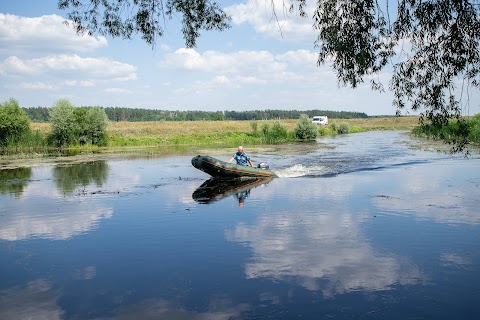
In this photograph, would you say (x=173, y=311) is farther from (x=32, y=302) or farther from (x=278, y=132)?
(x=278, y=132)

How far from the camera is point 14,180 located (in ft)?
81.5

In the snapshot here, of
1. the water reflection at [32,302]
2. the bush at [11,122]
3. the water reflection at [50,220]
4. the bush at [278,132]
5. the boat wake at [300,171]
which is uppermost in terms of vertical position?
the bush at [11,122]

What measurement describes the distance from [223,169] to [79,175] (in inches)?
397

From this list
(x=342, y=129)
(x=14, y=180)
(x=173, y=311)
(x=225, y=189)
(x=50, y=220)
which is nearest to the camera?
(x=173, y=311)

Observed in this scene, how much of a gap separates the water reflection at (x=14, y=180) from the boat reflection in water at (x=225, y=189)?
28.2 ft

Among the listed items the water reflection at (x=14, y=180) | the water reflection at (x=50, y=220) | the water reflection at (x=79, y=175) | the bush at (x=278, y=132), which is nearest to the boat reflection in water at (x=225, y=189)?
the water reflection at (x=50, y=220)

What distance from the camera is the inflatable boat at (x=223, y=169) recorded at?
73.0 ft

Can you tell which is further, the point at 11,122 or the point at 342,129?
the point at 342,129

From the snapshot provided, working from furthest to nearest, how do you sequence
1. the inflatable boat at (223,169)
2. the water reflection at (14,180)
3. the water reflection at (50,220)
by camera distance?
1. the inflatable boat at (223,169)
2. the water reflection at (14,180)
3. the water reflection at (50,220)

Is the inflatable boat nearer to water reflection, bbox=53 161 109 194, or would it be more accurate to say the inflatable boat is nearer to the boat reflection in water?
the boat reflection in water

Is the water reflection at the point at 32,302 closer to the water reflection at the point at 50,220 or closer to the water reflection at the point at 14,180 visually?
the water reflection at the point at 50,220

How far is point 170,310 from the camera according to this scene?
7.86 m

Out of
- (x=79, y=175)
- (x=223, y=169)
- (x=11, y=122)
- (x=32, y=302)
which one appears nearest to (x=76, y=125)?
(x=11, y=122)

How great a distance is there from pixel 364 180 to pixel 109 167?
58.4 feet
